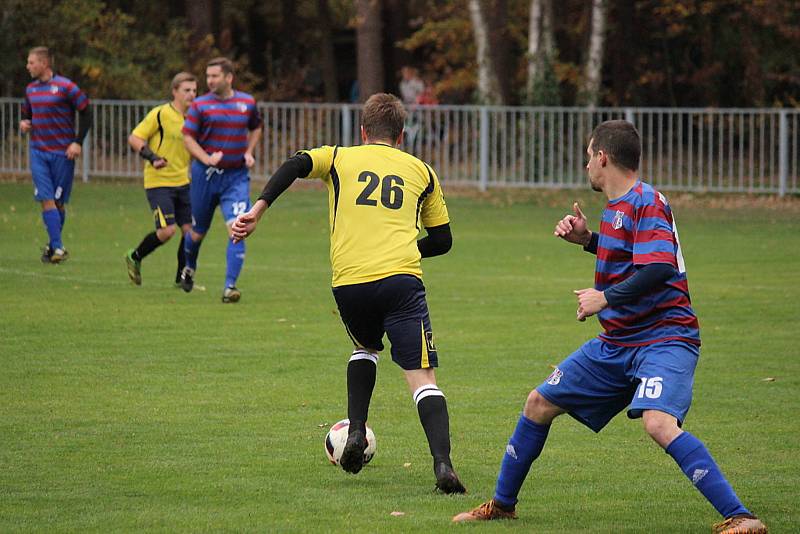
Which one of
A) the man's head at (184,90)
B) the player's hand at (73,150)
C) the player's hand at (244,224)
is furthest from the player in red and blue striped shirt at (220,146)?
the player's hand at (244,224)

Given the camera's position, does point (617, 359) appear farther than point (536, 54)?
No

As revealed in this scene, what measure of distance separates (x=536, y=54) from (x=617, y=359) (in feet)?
77.1

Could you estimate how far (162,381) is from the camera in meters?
9.56

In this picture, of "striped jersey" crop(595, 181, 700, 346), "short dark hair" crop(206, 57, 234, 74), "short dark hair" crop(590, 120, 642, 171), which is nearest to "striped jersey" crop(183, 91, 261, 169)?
"short dark hair" crop(206, 57, 234, 74)

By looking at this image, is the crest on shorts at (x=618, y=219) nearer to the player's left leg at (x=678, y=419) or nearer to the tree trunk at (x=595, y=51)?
the player's left leg at (x=678, y=419)

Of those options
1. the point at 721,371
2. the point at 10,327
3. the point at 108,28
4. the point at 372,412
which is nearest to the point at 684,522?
the point at 372,412

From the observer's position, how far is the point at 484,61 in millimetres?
29266

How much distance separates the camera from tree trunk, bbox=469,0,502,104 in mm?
29219

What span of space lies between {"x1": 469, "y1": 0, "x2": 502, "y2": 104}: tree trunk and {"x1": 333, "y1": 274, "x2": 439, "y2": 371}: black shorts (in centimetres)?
2250

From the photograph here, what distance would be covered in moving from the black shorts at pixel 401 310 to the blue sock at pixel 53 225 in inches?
405

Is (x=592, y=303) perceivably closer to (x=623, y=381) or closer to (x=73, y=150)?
(x=623, y=381)

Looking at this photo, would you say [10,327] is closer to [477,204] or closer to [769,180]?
[477,204]

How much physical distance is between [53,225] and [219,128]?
3670mm

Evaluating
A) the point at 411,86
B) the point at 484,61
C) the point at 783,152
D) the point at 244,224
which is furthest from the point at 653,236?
the point at 411,86
